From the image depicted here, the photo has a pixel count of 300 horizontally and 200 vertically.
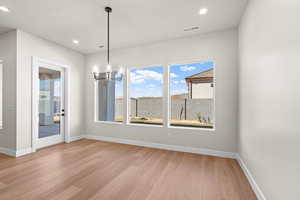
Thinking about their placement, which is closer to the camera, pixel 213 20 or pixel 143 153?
pixel 213 20

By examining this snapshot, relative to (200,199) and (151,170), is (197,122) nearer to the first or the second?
(151,170)

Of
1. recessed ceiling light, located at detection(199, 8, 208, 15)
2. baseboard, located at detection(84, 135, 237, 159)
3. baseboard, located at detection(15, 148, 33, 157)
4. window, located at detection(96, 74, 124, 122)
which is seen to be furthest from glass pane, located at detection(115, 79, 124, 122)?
recessed ceiling light, located at detection(199, 8, 208, 15)

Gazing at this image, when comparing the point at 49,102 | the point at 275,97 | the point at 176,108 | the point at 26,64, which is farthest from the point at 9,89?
the point at 275,97

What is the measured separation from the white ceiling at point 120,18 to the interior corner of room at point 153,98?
0.03m

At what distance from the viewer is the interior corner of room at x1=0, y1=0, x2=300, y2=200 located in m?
1.53

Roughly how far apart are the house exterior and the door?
3.94 metres

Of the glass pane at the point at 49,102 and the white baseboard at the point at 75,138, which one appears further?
the white baseboard at the point at 75,138

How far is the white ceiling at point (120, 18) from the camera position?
2.33 metres

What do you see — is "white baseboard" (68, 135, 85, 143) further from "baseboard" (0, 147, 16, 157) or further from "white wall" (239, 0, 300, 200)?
"white wall" (239, 0, 300, 200)

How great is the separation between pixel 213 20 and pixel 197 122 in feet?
7.89

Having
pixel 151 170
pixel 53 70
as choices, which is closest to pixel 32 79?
pixel 53 70

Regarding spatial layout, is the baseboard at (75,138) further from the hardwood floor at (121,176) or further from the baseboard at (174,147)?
the hardwood floor at (121,176)

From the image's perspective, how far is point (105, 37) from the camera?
3584 mm

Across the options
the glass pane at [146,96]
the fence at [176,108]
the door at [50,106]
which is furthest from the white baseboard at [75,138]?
the glass pane at [146,96]
